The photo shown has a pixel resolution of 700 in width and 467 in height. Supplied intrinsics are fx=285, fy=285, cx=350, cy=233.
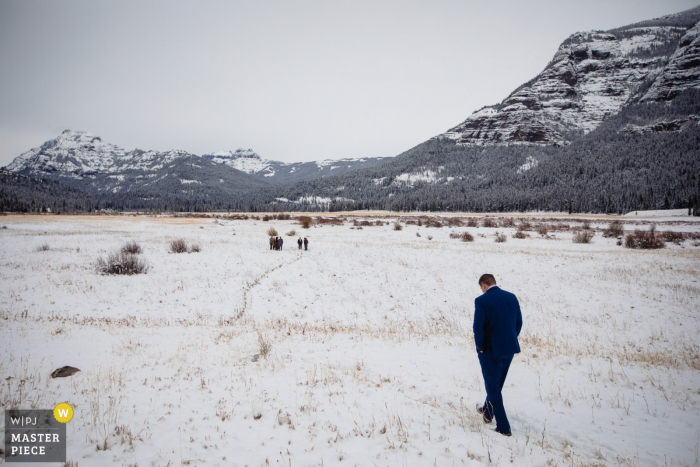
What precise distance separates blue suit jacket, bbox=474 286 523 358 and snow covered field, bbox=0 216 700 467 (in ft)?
4.84

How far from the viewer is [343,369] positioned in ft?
23.3

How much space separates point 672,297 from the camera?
526 inches

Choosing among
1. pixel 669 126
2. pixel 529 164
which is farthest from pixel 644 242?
pixel 529 164

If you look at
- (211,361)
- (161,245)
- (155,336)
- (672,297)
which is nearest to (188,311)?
(155,336)

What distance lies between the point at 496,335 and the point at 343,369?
161 inches

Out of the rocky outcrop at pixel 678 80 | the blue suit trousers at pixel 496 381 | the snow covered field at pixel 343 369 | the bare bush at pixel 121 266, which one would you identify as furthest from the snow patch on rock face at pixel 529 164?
the blue suit trousers at pixel 496 381

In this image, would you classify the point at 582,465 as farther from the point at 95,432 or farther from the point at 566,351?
the point at 95,432

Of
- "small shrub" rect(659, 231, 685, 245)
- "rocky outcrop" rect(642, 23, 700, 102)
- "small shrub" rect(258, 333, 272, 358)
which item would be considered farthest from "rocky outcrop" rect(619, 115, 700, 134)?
"small shrub" rect(258, 333, 272, 358)

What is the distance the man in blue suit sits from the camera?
172 inches

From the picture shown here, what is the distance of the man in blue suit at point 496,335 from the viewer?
437 cm

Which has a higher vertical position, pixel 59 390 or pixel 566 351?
pixel 59 390

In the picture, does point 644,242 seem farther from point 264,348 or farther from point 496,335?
point 264,348

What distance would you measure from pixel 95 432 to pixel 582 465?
7.26m

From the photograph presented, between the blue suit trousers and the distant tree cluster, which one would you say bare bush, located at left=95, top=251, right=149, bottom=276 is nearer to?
the blue suit trousers
